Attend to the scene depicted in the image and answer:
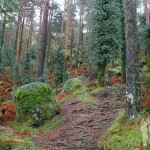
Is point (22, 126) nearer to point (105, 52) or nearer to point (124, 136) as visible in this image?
point (124, 136)

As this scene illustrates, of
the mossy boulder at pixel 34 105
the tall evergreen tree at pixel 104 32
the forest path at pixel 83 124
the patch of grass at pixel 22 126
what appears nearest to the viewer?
the forest path at pixel 83 124

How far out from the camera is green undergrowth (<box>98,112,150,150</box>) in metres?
6.65

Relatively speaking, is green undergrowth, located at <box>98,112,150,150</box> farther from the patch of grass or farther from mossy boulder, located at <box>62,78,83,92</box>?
mossy boulder, located at <box>62,78,83,92</box>

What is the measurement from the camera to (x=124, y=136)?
729 centimetres

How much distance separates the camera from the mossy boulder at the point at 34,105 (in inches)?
438

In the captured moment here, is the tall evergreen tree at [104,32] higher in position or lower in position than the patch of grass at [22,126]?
higher

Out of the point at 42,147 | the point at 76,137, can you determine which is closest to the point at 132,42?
the point at 76,137

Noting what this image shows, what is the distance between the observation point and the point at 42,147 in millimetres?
8086

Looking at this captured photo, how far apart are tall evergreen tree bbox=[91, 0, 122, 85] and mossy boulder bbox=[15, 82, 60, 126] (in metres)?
6.16

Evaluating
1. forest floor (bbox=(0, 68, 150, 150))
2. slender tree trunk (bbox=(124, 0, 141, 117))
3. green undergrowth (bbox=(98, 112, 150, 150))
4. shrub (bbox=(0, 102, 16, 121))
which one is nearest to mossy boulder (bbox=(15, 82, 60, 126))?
forest floor (bbox=(0, 68, 150, 150))

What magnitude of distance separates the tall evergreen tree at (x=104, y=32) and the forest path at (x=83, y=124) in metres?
2.87

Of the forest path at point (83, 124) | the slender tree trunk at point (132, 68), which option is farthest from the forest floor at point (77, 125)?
the slender tree trunk at point (132, 68)

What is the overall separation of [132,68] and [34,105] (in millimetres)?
4948

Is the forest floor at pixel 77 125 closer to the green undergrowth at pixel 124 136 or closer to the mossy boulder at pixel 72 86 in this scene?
the green undergrowth at pixel 124 136
